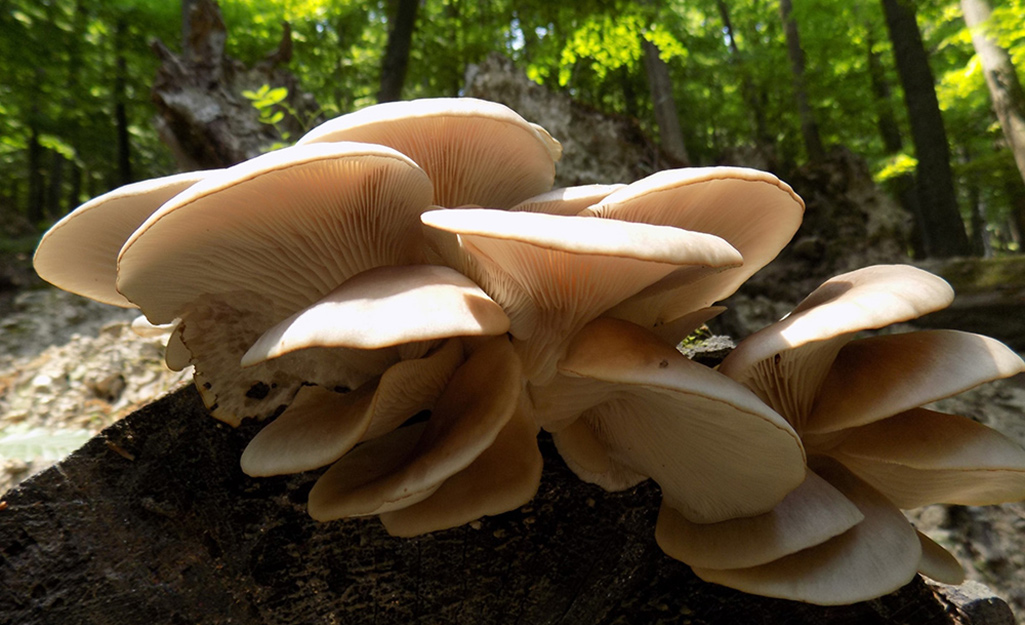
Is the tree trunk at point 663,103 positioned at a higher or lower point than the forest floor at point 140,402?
higher

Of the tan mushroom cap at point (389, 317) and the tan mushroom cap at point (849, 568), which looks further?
the tan mushroom cap at point (849, 568)

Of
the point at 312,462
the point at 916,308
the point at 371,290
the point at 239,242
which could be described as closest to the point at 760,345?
the point at 916,308

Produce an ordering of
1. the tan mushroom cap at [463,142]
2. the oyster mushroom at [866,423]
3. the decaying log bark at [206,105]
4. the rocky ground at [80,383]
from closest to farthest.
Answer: the oyster mushroom at [866,423] → the tan mushroom cap at [463,142] → the rocky ground at [80,383] → the decaying log bark at [206,105]

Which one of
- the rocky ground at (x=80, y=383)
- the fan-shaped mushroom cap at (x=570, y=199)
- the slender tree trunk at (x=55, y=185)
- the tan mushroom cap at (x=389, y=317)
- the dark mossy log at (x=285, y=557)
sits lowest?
the slender tree trunk at (x=55, y=185)

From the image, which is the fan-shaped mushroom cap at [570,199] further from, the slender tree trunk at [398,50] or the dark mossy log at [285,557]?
the slender tree trunk at [398,50]

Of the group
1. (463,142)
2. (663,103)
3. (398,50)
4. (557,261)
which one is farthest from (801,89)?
(557,261)

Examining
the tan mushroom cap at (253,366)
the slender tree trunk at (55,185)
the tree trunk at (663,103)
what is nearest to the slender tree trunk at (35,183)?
the slender tree trunk at (55,185)

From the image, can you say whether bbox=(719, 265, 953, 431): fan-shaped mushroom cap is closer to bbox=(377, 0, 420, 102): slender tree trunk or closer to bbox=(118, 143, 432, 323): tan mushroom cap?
bbox=(118, 143, 432, 323): tan mushroom cap

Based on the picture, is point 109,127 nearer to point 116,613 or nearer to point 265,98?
point 265,98
